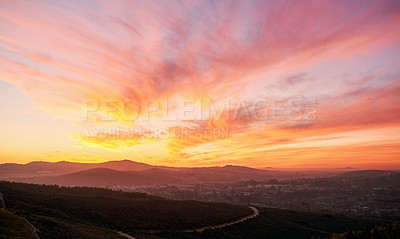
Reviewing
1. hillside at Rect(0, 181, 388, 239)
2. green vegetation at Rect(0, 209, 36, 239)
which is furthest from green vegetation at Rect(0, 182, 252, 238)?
green vegetation at Rect(0, 209, 36, 239)

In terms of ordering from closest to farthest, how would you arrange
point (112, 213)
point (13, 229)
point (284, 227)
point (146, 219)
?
point (13, 229) < point (146, 219) < point (112, 213) < point (284, 227)

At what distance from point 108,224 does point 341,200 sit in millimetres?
191113

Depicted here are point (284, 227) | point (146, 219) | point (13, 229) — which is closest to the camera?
point (13, 229)

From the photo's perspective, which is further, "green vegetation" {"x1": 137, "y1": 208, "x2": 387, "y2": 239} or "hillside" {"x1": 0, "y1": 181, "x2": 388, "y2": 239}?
"green vegetation" {"x1": 137, "y1": 208, "x2": 387, "y2": 239}

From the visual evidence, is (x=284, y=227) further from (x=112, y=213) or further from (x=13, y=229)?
(x=13, y=229)

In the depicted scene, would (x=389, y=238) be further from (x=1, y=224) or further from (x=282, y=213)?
(x=282, y=213)

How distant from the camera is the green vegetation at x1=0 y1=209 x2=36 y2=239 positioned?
21194 millimetres

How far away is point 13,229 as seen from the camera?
23500 mm

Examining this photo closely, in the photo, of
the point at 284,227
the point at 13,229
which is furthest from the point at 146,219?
the point at 284,227

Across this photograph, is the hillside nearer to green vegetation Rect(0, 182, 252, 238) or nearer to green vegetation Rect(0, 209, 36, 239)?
green vegetation Rect(0, 182, 252, 238)

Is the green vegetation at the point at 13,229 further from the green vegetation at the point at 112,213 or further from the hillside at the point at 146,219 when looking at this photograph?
the green vegetation at the point at 112,213

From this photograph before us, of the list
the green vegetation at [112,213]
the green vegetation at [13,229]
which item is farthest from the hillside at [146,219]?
the green vegetation at [13,229]

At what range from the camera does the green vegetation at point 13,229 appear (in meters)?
21.2

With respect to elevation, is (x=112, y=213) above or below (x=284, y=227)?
above
